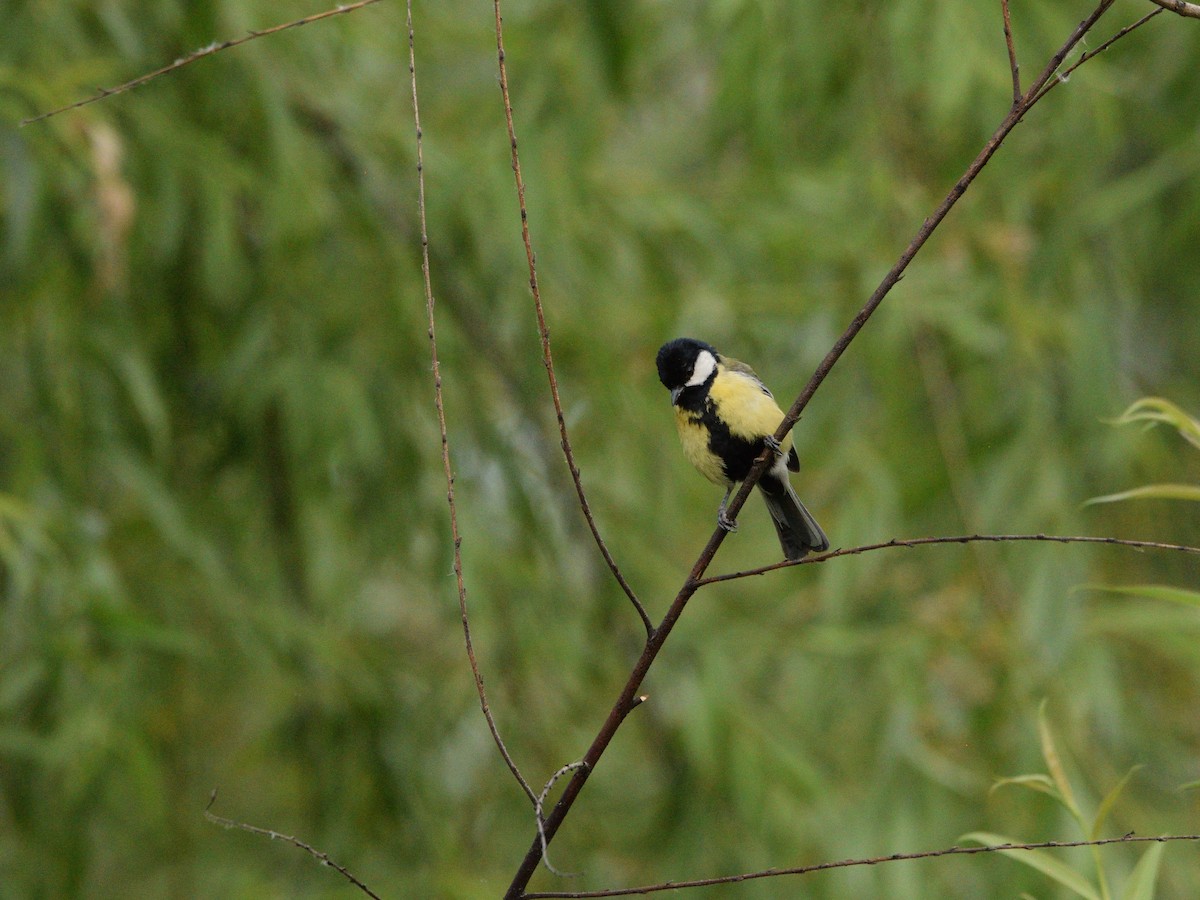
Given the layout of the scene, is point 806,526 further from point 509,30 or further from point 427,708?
point 509,30

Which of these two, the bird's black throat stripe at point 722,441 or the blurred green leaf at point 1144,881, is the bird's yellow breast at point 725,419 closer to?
the bird's black throat stripe at point 722,441

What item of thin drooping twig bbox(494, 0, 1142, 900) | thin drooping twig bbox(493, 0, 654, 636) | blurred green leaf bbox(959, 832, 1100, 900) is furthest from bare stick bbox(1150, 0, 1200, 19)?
blurred green leaf bbox(959, 832, 1100, 900)

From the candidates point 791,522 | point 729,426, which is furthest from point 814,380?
point 791,522

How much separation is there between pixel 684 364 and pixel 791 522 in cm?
38

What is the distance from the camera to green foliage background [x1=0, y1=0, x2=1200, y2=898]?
8.55ft

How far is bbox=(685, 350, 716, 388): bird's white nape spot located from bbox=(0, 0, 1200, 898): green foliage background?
751mm

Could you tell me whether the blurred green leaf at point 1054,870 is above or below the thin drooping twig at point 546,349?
below

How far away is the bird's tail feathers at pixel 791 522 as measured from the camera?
248 centimetres

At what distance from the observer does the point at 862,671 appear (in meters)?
3.38

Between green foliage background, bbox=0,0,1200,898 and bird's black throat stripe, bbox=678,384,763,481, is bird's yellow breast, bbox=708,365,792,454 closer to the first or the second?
bird's black throat stripe, bbox=678,384,763,481

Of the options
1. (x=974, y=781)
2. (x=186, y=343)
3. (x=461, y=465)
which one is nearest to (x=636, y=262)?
(x=461, y=465)

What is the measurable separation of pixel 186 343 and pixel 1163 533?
272 centimetres

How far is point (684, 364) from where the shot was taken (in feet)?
7.83

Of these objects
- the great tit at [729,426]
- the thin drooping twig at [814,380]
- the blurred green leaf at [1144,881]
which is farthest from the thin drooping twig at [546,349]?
the great tit at [729,426]
